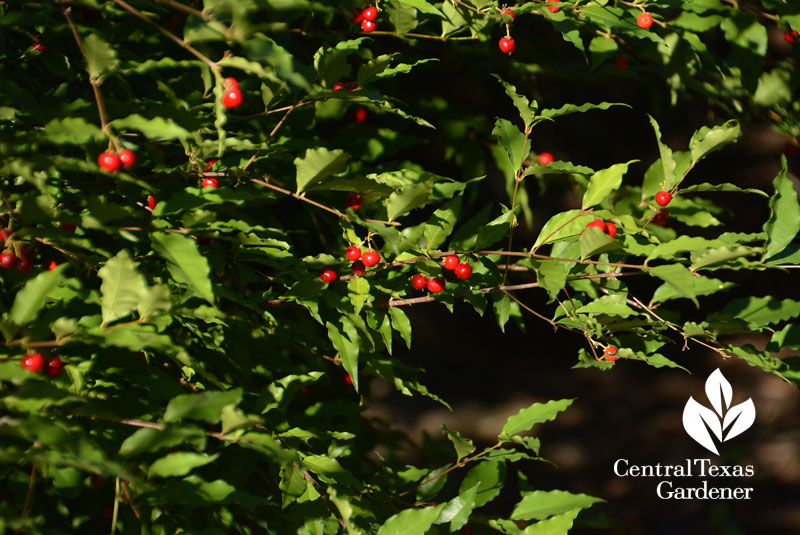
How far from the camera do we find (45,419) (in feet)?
3.65

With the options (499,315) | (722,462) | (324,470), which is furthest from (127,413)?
(722,462)

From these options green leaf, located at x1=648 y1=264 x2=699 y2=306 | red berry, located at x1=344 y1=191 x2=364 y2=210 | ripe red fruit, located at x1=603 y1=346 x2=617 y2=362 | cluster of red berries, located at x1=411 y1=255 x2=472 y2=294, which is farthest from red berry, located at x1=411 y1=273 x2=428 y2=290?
green leaf, located at x1=648 y1=264 x2=699 y2=306

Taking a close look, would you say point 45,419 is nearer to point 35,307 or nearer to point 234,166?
point 35,307

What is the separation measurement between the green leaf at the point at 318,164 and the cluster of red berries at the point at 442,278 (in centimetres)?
34

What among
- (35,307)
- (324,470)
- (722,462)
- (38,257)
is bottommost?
(722,462)

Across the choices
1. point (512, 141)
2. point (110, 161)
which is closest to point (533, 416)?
point (512, 141)

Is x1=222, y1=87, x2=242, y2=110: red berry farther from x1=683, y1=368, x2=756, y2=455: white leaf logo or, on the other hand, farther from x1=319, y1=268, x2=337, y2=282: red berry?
x1=683, y1=368, x2=756, y2=455: white leaf logo

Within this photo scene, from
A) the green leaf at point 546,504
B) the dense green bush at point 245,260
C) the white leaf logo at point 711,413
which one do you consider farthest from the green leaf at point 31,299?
the white leaf logo at point 711,413

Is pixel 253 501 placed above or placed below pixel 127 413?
below

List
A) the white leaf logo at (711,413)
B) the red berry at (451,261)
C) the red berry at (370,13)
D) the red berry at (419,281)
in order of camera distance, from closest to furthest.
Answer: the red berry at (451,261) → the red berry at (419,281) → the red berry at (370,13) → the white leaf logo at (711,413)

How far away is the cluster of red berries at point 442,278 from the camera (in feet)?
5.29

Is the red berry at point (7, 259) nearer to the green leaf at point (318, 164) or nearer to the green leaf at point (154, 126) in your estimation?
the green leaf at point (154, 126)

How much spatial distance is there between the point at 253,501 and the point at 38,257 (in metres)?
0.91

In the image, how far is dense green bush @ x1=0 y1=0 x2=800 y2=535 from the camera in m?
1.20
